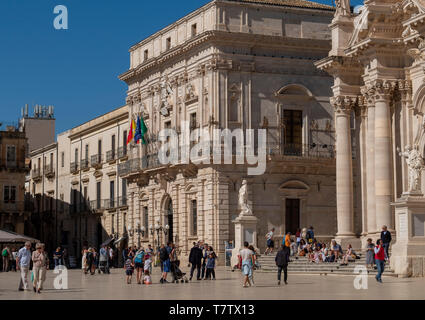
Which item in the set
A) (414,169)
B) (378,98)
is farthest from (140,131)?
(414,169)

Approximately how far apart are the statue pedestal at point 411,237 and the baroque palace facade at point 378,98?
6.20ft

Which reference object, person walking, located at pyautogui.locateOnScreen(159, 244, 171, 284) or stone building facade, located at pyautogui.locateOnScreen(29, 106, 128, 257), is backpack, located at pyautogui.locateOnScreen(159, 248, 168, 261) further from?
stone building facade, located at pyautogui.locateOnScreen(29, 106, 128, 257)

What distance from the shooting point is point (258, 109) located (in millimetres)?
46281

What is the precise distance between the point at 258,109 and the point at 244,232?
28.1 ft

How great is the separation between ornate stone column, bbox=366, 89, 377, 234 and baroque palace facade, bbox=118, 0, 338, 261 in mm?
10928

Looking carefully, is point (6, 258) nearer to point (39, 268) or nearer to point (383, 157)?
point (383, 157)

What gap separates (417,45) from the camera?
31.5 metres

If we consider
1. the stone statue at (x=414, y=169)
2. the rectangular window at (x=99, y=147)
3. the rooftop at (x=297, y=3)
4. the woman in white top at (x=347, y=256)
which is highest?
the rooftop at (x=297, y=3)

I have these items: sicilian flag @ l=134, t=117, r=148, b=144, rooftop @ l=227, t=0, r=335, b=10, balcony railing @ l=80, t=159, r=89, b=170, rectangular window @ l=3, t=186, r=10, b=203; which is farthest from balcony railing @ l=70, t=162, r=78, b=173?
rooftop @ l=227, t=0, r=335, b=10

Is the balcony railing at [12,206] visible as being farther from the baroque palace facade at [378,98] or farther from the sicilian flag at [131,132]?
the baroque palace facade at [378,98]

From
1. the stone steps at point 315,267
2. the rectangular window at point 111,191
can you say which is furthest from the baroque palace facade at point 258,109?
the rectangular window at point 111,191

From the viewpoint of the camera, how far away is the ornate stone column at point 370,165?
34481 mm
